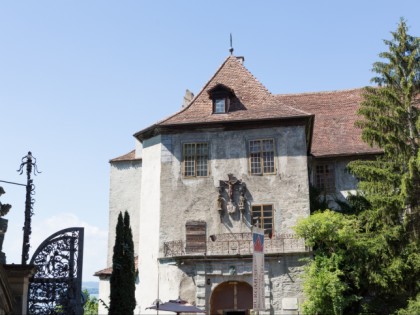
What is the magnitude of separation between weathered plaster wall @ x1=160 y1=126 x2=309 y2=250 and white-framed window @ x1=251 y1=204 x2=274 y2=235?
196mm

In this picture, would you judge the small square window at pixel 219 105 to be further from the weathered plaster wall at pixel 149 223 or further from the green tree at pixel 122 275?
the green tree at pixel 122 275

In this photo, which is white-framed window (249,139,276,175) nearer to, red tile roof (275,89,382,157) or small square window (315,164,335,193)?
red tile roof (275,89,382,157)

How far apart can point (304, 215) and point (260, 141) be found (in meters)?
3.87

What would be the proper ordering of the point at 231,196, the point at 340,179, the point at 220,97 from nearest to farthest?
the point at 231,196
the point at 220,97
the point at 340,179

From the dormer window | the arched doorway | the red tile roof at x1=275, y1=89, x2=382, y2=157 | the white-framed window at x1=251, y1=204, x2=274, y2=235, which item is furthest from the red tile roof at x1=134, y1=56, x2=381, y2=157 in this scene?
the arched doorway

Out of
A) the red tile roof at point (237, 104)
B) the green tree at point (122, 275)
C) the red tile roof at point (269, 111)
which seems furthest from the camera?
the red tile roof at point (269, 111)

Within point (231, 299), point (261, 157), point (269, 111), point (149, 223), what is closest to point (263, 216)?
point (261, 157)

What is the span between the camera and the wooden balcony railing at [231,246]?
24609 mm

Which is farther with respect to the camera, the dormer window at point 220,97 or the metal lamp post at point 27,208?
the dormer window at point 220,97

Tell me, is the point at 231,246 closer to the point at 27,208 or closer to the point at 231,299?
the point at 231,299

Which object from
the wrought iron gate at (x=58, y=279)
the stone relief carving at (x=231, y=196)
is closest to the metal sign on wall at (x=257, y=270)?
the wrought iron gate at (x=58, y=279)

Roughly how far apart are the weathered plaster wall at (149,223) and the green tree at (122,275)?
637 cm

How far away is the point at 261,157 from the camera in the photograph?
1038 inches

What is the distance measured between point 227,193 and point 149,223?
13.1 ft
